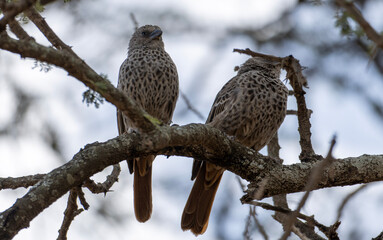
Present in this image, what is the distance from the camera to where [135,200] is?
5.46 meters

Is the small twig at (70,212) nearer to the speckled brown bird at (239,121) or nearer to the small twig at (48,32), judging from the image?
the small twig at (48,32)

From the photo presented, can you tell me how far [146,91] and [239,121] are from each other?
3.39 ft

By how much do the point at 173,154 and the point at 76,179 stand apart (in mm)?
976

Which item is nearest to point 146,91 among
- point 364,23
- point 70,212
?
point 70,212

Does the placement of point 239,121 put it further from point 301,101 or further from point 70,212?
point 70,212

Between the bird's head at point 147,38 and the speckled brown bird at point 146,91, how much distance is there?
0.77 ft

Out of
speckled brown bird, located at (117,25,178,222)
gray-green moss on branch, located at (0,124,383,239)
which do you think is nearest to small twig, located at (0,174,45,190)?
gray-green moss on branch, located at (0,124,383,239)

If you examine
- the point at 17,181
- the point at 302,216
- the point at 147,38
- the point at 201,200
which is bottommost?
the point at 17,181

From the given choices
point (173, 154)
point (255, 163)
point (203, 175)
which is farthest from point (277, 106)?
point (173, 154)

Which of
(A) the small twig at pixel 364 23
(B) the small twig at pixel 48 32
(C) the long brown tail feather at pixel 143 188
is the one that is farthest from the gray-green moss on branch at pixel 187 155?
(C) the long brown tail feather at pixel 143 188

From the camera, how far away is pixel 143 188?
5.54 metres

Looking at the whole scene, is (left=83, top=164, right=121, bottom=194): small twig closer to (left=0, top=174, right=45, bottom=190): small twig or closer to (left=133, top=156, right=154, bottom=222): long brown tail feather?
(left=0, top=174, right=45, bottom=190): small twig

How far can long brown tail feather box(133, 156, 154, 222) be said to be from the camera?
543 centimetres

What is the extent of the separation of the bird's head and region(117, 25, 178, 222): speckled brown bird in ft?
0.77
